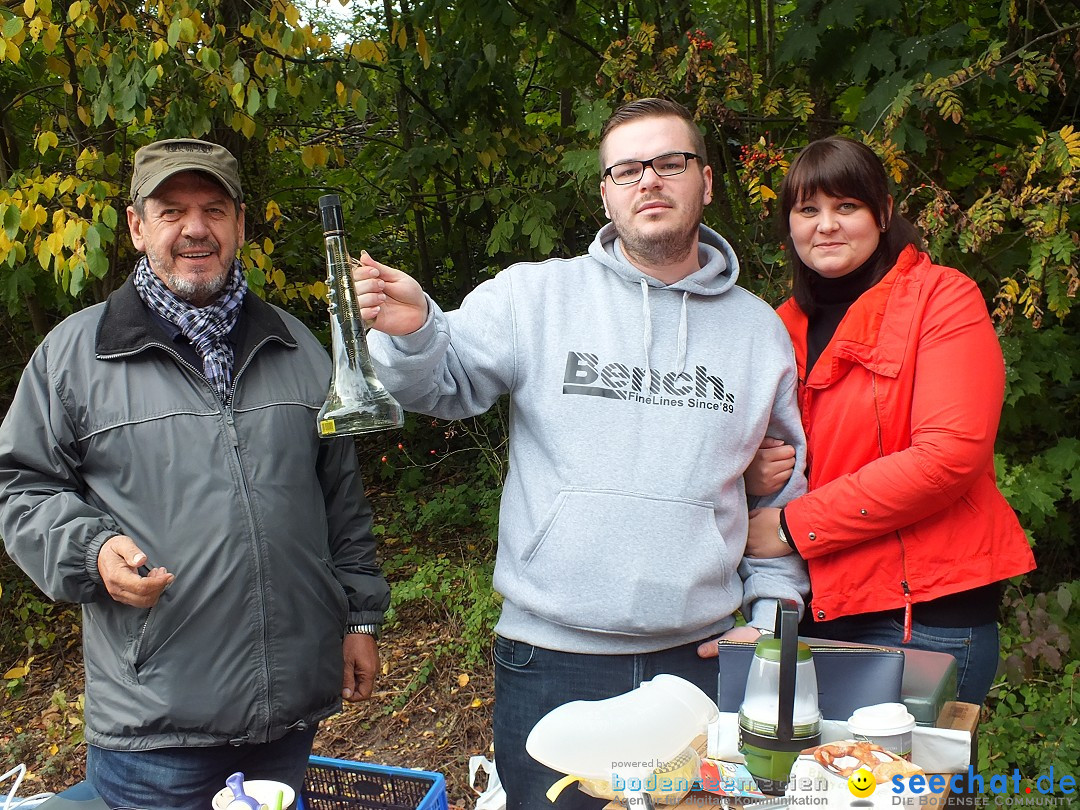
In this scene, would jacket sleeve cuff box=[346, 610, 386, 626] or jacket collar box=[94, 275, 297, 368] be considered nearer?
jacket collar box=[94, 275, 297, 368]

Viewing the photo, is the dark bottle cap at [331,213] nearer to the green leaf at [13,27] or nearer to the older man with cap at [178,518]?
the older man with cap at [178,518]

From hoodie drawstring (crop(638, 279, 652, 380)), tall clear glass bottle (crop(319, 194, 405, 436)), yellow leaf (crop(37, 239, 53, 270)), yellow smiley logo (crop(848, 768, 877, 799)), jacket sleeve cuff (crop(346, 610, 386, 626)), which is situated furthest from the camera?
yellow leaf (crop(37, 239, 53, 270))

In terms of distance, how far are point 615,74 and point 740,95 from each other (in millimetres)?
581

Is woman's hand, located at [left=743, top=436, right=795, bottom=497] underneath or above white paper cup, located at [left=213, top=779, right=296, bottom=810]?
above

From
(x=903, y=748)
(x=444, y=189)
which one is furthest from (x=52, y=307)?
(x=903, y=748)

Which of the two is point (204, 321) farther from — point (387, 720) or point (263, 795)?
point (387, 720)

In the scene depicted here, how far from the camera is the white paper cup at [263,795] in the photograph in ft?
4.72

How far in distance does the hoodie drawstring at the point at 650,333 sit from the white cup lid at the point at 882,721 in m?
0.85

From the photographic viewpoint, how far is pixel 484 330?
7.01 feet

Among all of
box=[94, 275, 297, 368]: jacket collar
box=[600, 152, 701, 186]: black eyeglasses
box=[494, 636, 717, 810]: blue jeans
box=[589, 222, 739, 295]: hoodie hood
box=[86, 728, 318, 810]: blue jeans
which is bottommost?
box=[86, 728, 318, 810]: blue jeans

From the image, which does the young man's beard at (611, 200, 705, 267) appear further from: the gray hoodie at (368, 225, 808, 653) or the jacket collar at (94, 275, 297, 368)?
the jacket collar at (94, 275, 297, 368)

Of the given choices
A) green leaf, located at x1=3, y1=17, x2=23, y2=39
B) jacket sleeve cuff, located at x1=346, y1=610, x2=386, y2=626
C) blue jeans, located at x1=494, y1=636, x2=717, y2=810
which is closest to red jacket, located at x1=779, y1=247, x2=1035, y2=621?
blue jeans, located at x1=494, y1=636, x2=717, y2=810

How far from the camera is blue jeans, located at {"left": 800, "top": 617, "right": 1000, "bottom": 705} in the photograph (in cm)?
213

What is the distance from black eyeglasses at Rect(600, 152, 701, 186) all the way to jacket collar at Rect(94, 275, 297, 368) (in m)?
0.92
